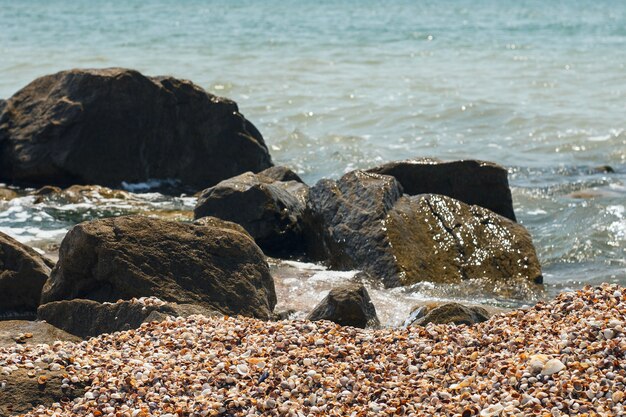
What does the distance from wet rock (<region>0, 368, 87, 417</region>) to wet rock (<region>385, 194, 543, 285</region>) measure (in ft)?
14.5

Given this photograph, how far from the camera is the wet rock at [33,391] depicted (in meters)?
5.79

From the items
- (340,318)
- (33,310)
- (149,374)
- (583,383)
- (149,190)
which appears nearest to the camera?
(583,383)

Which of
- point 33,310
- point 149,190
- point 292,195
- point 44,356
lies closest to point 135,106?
point 149,190

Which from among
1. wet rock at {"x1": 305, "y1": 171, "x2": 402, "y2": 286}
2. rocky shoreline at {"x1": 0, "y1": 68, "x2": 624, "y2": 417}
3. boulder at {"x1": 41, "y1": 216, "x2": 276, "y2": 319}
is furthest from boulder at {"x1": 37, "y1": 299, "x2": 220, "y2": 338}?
wet rock at {"x1": 305, "y1": 171, "x2": 402, "y2": 286}

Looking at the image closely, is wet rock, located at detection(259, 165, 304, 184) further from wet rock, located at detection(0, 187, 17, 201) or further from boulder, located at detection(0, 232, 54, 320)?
boulder, located at detection(0, 232, 54, 320)

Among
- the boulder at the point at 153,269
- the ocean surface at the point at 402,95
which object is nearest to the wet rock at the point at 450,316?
the ocean surface at the point at 402,95

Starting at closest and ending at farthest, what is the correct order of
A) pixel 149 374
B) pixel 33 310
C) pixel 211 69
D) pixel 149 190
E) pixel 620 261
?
1. pixel 149 374
2. pixel 33 310
3. pixel 620 261
4. pixel 149 190
5. pixel 211 69

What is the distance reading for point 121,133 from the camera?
13.5 metres

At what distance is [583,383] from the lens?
541cm

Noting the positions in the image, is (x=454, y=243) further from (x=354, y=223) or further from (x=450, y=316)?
(x=450, y=316)

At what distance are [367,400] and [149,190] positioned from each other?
326 inches

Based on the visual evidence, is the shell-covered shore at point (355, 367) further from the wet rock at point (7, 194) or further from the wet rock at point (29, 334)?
the wet rock at point (7, 194)

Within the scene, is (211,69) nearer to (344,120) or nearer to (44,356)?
(344,120)

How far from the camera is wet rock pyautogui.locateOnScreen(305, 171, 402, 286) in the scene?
10.0m
